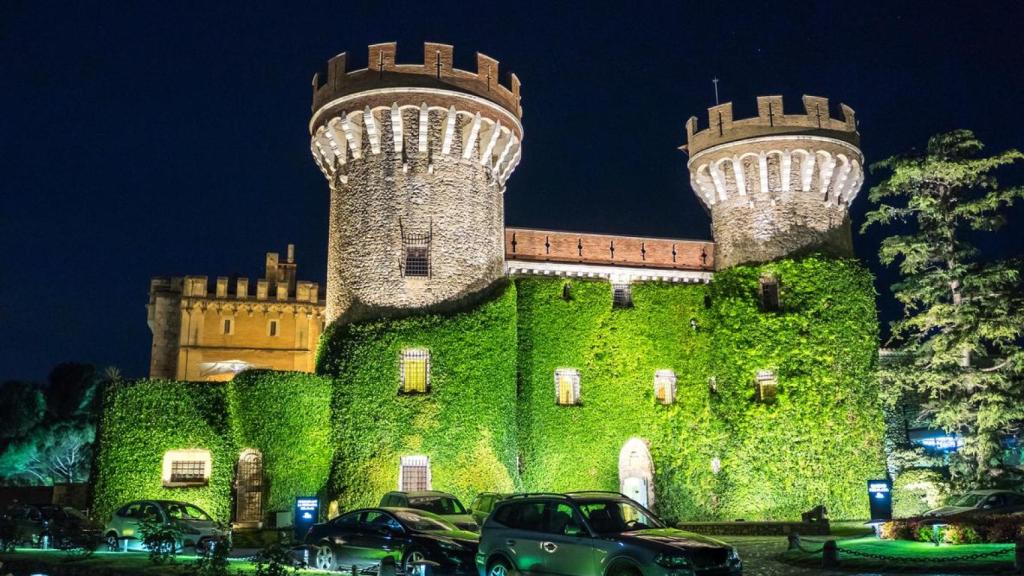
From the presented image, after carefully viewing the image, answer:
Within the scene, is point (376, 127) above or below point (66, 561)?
above

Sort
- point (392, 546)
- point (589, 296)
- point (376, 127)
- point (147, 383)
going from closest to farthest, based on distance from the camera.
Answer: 1. point (392, 546)
2. point (147, 383)
3. point (376, 127)
4. point (589, 296)

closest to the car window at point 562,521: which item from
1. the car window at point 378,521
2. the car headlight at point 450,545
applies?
the car headlight at point 450,545

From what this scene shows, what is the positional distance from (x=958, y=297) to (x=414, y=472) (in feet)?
65.5

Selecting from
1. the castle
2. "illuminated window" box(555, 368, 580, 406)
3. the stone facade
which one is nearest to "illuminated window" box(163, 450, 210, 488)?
the castle

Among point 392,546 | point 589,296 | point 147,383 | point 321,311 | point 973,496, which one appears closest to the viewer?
point 392,546

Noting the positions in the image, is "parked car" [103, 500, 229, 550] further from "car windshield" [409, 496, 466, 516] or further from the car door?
the car door

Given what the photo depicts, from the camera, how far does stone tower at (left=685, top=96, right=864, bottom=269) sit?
113 feet

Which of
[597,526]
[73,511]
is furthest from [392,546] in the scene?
[73,511]

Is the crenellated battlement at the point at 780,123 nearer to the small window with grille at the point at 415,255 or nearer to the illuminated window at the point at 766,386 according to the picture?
the illuminated window at the point at 766,386

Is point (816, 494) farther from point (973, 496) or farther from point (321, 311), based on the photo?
point (321, 311)

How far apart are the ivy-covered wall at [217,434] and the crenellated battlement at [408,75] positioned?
33.9 ft

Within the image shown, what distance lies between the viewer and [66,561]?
16906 millimetres

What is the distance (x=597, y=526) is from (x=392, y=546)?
4.91 metres

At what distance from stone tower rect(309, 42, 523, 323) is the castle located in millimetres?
76
